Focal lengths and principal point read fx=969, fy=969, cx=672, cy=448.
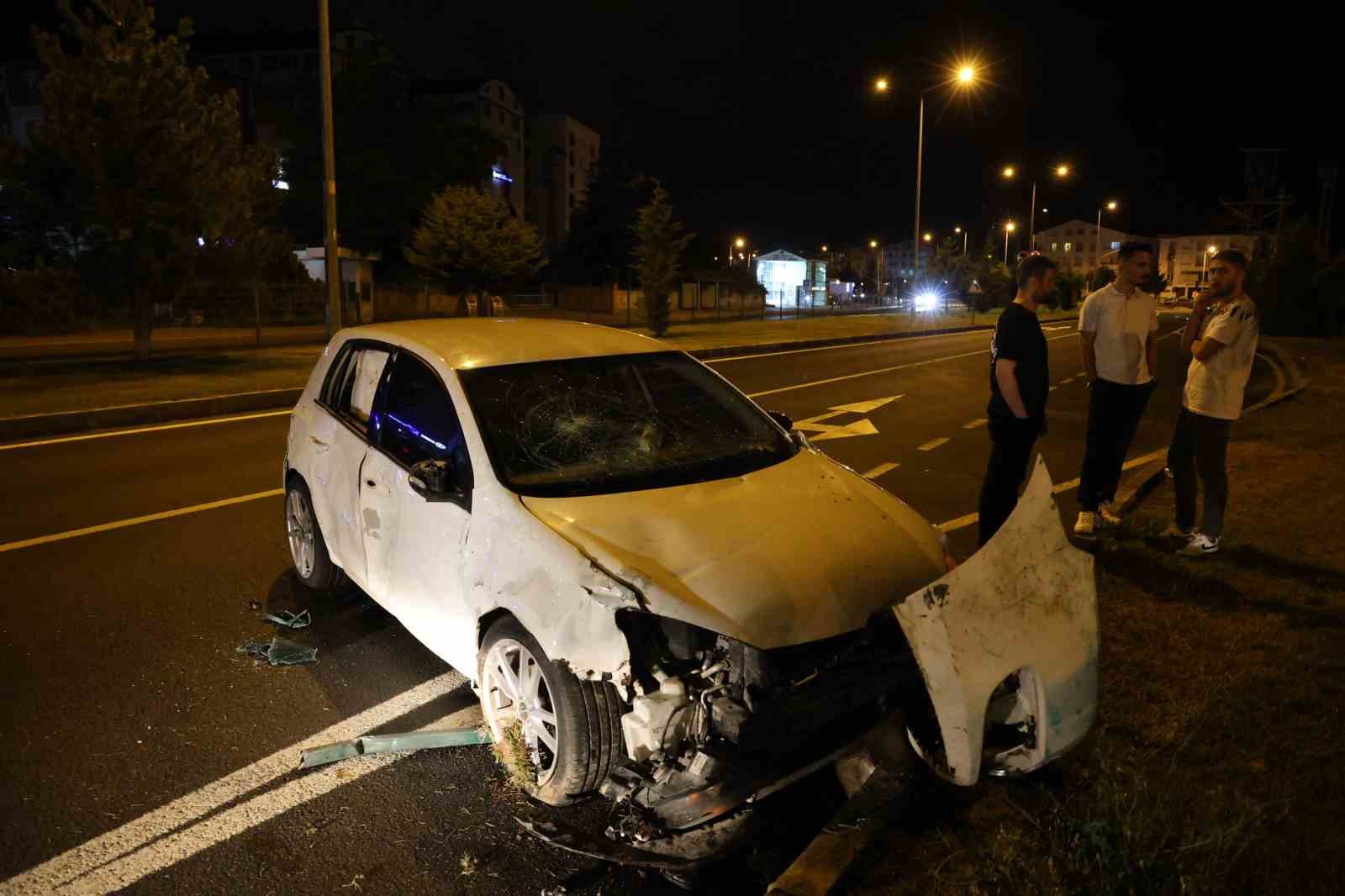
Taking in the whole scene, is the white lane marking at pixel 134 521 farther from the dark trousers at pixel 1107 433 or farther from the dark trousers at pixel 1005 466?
the dark trousers at pixel 1107 433

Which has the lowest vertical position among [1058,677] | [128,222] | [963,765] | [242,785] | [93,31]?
[242,785]

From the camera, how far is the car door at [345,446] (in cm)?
452

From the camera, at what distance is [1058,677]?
3.02 m

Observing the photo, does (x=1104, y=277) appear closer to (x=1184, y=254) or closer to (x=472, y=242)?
(x=472, y=242)

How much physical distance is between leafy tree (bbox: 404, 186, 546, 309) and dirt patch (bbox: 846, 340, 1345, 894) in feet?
81.3

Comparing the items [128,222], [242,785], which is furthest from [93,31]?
[242,785]

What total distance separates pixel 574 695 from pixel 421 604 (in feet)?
3.73

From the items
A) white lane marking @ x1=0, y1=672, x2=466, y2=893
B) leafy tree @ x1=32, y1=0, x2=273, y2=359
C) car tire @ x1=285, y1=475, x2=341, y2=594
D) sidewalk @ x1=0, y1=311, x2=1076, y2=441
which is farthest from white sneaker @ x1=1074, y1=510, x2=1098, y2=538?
leafy tree @ x1=32, y1=0, x2=273, y2=359

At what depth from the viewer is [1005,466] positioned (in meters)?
5.42

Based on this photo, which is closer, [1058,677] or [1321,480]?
[1058,677]

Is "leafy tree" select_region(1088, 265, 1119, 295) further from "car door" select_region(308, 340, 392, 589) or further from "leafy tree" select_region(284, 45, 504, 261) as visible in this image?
"leafy tree" select_region(284, 45, 504, 261)

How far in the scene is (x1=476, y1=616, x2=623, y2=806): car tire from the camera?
9.87ft

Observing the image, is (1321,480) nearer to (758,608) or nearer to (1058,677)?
(1058,677)

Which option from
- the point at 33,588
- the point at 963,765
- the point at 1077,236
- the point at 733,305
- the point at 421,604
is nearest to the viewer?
the point at 963,765
